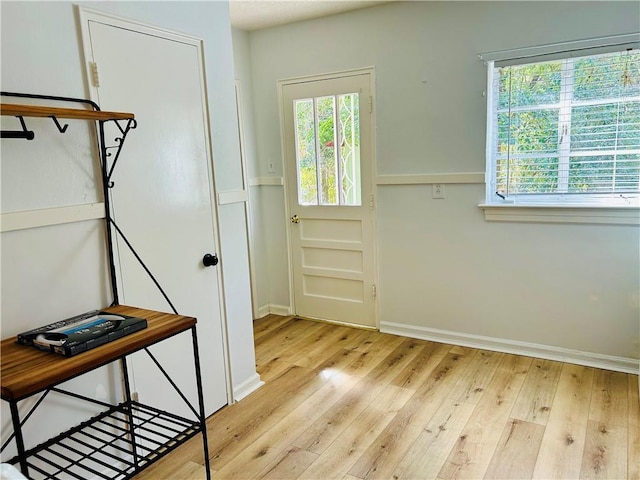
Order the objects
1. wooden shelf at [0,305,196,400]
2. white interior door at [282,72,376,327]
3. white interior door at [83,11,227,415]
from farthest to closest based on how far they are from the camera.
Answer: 1. white interior door at [282,72,376,327]
2. white interior door at [83,11,227,415]
3. wooden shelf at [0,305,196,400]

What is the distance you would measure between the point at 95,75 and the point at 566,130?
2.60 meters

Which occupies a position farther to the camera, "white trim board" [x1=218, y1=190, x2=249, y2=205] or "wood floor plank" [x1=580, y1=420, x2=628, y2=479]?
"white trim board" [x1=218, y1=190, x2=249, y2=205]

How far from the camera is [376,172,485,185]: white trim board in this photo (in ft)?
10.3

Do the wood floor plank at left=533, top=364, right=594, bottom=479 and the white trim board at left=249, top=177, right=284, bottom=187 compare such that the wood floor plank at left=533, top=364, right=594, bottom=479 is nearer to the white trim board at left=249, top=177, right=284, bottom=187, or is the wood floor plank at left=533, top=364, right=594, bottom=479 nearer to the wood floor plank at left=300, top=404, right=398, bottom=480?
the wood floor plank at left=300, top=404, right=398, bottom=480

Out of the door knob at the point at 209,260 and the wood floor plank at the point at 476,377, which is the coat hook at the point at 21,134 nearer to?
the door knob at the point at 209,260

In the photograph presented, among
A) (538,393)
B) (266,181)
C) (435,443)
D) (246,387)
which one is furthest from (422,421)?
(266,181)

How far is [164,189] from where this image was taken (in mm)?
2193

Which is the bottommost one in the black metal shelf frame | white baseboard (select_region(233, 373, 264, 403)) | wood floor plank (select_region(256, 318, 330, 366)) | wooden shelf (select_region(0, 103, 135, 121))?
wood floor plank (select_region(256, 318, 330, 366))

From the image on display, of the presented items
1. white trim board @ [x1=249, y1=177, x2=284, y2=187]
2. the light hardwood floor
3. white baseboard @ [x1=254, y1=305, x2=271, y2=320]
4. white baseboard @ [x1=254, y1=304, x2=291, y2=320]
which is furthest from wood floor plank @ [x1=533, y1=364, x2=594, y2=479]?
white trim board @ [x1=249, y1=177, x2=284, y2=187]

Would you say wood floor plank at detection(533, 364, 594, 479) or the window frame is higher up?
the window frame

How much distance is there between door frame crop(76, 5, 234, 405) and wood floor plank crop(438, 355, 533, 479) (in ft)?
4.13

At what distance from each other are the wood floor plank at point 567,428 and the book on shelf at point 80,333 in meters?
1.76

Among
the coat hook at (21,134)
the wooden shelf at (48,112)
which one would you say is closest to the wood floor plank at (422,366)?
the wooden shelf at (48,112)

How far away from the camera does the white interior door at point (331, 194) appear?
3564mm
